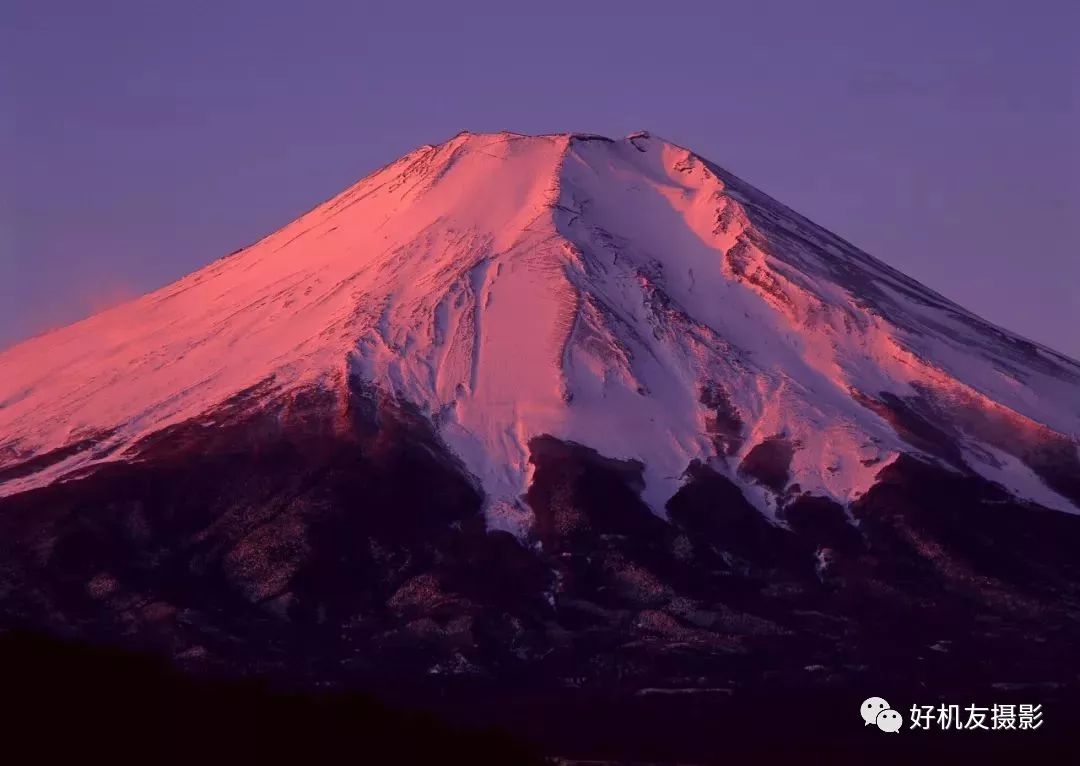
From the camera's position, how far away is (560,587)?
280ft

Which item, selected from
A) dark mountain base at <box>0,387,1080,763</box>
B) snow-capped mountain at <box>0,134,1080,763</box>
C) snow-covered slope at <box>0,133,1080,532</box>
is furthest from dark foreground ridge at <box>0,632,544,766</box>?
snow-covered slope at <box>0,133,1080,532</box>

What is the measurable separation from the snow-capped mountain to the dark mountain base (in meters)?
0.18

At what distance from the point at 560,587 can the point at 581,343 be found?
20112 mm

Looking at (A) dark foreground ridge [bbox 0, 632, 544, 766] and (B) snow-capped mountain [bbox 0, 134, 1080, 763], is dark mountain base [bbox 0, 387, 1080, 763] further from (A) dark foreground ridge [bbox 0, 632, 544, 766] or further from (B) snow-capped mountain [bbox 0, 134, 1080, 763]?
(A) dark foreground ridge [bbox 0, 632, 544, 766]

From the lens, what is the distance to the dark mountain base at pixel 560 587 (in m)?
75.9

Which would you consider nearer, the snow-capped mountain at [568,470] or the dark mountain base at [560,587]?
the dark mountain base at [560,587]

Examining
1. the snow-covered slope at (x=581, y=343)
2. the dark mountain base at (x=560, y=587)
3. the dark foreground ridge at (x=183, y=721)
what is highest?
the snow-covered slope at (x=581, y=343)

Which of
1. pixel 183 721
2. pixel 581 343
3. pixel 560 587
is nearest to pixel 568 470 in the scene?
pixel 560 587

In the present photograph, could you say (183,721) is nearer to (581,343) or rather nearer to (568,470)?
(568,470)

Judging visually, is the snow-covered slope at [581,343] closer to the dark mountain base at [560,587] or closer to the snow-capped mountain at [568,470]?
the snow-capped mountain at [568,470]

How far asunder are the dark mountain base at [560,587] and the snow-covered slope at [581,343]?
2.24 meters

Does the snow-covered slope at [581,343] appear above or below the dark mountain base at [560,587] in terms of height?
above

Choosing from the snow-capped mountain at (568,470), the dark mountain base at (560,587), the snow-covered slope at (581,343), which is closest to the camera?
the dark mountain base at (560,587)

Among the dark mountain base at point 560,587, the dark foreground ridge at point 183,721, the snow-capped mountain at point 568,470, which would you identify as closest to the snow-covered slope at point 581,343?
the snow-capped mountain at point 568,470
